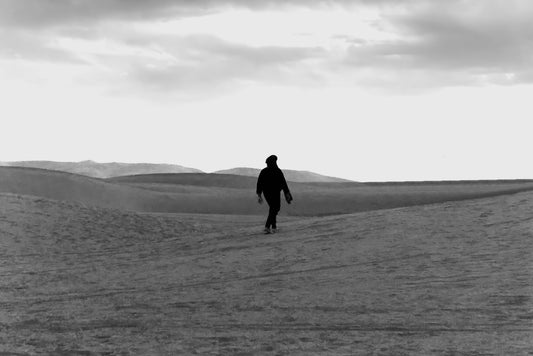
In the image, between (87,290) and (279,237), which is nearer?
(87,290)

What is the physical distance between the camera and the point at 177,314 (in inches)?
432

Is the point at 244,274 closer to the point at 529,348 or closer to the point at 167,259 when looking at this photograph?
the point at 167,259

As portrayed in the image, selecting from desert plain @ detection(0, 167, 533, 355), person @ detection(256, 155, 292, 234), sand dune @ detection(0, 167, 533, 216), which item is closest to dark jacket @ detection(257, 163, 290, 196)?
person @ detection(256, 155, 292, 234)

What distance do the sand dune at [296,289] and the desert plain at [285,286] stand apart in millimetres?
37

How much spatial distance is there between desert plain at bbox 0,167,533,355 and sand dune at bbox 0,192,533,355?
4 cm

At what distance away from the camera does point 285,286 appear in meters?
13.0

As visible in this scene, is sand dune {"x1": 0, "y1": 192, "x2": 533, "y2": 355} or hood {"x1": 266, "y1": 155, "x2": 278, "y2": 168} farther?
hood {"x1": 266, "y1": 155, "x2": 278, "y2": 168}

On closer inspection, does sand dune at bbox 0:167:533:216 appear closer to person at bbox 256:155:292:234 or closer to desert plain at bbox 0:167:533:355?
desert plain at bbox 0:167:533:355

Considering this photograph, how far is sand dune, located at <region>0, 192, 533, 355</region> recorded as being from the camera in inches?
362

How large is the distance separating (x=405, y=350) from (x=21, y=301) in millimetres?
6824

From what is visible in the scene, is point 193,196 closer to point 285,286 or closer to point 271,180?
point 271,180

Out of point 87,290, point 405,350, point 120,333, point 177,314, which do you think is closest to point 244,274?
point 87,290

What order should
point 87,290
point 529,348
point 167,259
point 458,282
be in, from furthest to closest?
point 167,259
point 87,290
point 458,282
point 529,348

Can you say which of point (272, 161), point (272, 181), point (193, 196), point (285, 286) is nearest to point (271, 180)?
point (272, 181)
